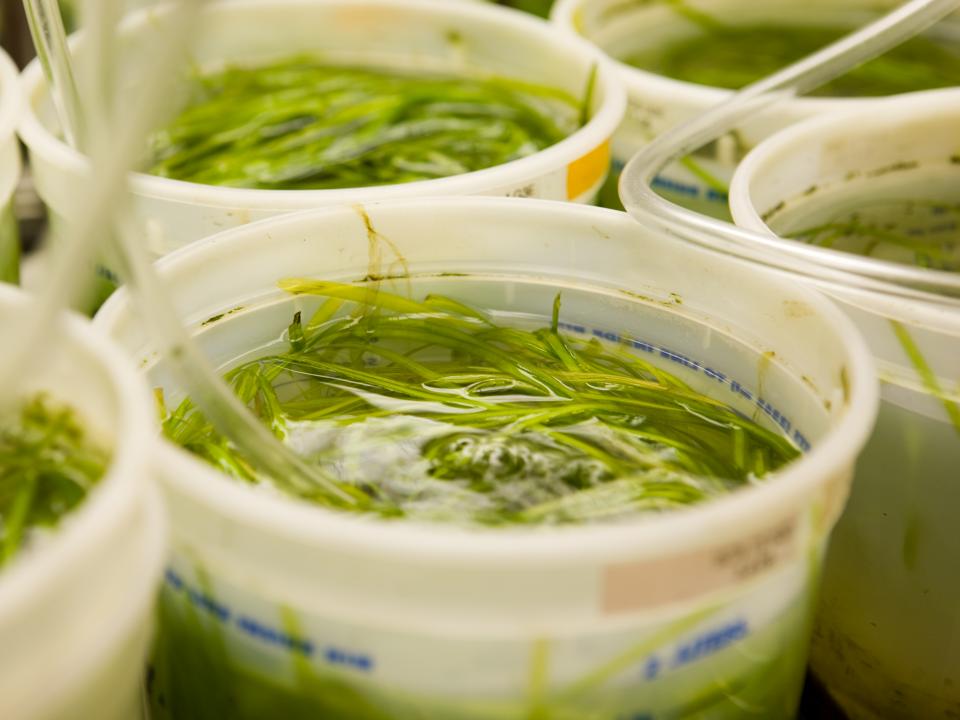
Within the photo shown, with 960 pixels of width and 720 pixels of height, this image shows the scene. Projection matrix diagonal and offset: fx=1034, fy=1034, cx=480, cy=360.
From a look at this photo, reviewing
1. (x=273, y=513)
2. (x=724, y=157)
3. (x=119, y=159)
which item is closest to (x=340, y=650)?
(x=273, y=513)

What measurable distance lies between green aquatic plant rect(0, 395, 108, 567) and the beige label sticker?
0.29 metres

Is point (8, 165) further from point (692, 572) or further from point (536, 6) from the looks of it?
point (536, 6)

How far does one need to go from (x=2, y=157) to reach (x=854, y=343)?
65 cm

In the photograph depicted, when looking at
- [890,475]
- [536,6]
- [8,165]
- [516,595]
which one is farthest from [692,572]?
[536,6]

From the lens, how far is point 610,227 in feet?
2.63

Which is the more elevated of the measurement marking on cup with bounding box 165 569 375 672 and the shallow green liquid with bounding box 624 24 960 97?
the measurement marking on cup with bounding box 165 569 375 672

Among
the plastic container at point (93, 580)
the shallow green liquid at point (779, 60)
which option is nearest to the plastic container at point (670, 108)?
the shallow green liquid at point (779, 60)

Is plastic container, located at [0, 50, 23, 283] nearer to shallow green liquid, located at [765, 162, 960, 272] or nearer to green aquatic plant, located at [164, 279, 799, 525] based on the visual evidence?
green aquatic plant, located at [164, 279, 799, 525]

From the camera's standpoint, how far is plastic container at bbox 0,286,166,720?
425mm

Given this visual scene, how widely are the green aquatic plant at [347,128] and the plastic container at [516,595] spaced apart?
1.23ft

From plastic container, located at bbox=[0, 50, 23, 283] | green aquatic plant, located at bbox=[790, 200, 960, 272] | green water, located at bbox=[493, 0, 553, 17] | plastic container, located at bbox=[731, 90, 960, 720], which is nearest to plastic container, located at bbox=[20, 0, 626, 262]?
plastic container, located at bbox=[0, 50, 23, 283]

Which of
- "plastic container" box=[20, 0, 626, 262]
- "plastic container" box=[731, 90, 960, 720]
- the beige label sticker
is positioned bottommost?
"plastic container" box=[731, 90, 960, 720]

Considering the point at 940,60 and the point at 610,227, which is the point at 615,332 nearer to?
the point at 610,227

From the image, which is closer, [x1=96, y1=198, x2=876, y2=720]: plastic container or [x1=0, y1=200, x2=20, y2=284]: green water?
[x1=96, y1=198, x2=876, y2=720]: plastic container
